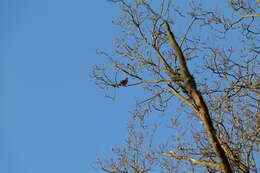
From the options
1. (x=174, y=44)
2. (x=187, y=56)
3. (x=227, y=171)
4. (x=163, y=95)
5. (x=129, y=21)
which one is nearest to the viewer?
(x=227, y=171)

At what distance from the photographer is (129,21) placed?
23.6ft

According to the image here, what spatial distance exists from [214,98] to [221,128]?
1033 millimetres

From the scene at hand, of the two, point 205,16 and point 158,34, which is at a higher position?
point 205,16

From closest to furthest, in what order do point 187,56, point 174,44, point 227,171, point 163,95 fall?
1. point 227,171
2. point 174,44
3. point 163,95
4. point 187,56

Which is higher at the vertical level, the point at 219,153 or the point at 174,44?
the point at 174,44

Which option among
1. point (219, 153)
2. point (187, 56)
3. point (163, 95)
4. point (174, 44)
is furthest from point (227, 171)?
point (187, 56)

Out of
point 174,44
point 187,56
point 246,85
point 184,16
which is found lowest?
point 174,44

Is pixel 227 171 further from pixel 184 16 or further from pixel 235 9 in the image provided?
pixel 235 9

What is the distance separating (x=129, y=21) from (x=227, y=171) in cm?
442

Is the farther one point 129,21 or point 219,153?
point 129,21

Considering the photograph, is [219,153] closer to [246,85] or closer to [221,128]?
[246,85]

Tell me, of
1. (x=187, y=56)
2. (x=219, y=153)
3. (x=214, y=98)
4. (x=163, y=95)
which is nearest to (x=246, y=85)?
(x=214, y=98)

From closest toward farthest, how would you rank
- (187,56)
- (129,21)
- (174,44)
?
(174,44) → (187,56) → (129,21)

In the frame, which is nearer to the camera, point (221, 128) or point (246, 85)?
point (246, 85)
